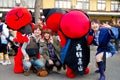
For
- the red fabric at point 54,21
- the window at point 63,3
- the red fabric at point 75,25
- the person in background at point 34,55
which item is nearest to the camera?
the red fabric at point 75,25

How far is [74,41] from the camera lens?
21.0 feet

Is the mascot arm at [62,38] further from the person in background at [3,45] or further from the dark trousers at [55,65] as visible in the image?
the person in background at [3,45]

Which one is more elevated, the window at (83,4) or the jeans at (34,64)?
the jeans at (34,64)

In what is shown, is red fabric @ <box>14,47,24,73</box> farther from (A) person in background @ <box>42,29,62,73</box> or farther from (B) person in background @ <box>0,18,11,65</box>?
(B) person in background @ <box>0,18,11,65</box>

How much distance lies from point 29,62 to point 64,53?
2.55 ft

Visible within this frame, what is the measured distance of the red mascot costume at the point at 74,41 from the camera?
630cm

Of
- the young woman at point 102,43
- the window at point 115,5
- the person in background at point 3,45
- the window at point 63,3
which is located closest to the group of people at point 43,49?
the young woman at point 102,43

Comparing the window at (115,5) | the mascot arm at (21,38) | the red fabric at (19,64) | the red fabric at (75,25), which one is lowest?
the window at (115,5)

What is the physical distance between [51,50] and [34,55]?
390mm

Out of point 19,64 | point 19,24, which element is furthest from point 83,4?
point 19,64

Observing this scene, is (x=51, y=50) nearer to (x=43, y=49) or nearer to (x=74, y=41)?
(x=43, y=49)

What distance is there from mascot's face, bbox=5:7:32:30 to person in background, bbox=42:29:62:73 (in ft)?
2.18

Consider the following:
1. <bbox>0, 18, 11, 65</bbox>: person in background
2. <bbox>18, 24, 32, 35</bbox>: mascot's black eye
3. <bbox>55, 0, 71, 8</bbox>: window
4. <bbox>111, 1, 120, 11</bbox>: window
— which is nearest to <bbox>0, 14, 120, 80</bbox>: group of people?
<bbox>18, 24, 32, 35</bbox>: mascot's black eye

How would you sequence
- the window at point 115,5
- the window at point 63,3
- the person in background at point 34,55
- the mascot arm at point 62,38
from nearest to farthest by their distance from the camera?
the mascot arm at point 62,38
the person in background at point 34,55
the window at point 63,3
the window at point 115,5
